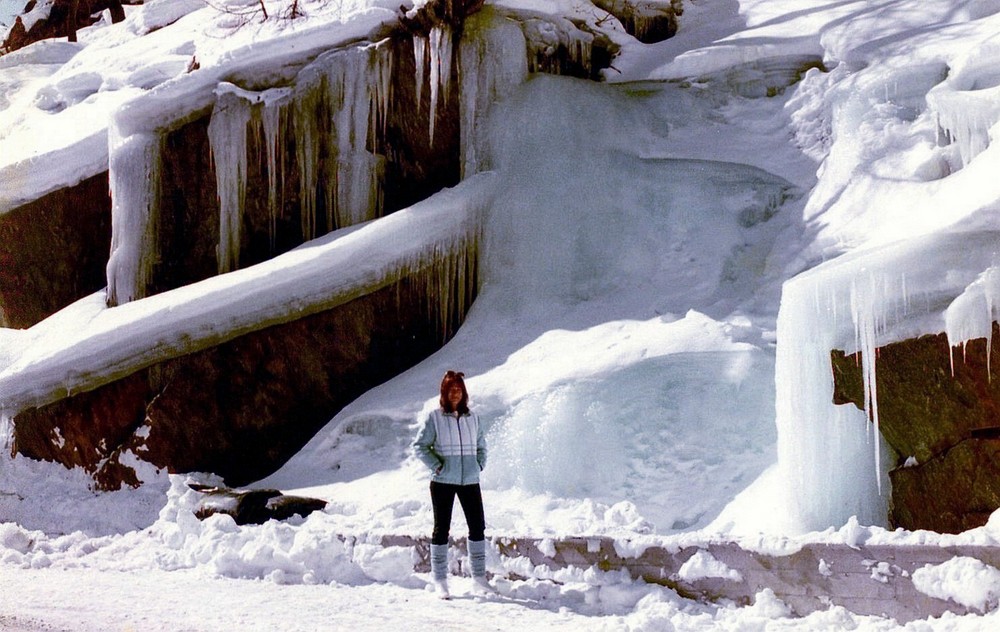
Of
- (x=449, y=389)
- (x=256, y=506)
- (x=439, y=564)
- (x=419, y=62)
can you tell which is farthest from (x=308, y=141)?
(x=439, y=564)

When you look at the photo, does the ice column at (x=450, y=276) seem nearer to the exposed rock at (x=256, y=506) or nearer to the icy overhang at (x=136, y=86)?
the icy overhang at (x=136, y=86)

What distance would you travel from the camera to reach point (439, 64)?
1104 centimetres

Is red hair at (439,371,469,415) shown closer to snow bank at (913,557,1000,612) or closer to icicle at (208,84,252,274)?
snow bank at (913,557,1000,612)

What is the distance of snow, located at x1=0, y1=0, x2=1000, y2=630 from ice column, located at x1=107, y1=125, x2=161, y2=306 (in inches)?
1.2

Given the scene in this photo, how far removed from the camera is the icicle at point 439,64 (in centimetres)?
1097

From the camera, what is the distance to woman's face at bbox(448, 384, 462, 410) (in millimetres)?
5340

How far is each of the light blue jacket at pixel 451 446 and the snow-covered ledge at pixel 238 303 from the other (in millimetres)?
4792

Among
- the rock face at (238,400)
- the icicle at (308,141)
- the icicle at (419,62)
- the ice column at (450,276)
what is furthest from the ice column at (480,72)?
the rock face at (238,400)

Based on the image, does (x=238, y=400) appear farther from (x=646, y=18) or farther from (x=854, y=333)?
(x=646, y=18)

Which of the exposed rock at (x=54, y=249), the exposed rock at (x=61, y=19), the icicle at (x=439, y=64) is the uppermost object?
the exposed rock at (x=61, y=19)

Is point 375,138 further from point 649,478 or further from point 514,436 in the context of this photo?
point 649,478

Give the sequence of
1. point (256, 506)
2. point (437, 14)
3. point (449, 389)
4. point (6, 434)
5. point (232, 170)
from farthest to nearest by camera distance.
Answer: point (232, 170)
point (437, 14)
point (6, 434)
point (256, 506)
point (449, 389)

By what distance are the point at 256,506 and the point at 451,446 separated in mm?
3015

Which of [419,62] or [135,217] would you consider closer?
[419,62]
